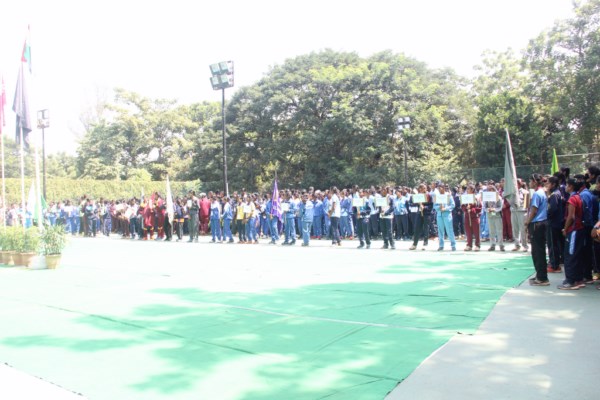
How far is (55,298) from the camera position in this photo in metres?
8.80

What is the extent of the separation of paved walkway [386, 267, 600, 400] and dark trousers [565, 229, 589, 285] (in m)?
1.10

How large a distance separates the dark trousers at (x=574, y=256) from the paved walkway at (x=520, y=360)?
110 cm

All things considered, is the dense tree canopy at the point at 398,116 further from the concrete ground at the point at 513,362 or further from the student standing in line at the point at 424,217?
the concrete ground at the point at 513,362

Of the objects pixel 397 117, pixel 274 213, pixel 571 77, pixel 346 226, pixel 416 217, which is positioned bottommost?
pixel 346 226

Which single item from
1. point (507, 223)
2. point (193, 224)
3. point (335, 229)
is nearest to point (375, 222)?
point (335, 229)

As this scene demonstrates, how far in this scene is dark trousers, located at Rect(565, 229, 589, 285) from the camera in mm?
7953

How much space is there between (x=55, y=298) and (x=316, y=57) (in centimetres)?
3121

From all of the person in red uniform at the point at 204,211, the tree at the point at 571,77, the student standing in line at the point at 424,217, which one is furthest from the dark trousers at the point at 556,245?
the tree at the point at 571,77

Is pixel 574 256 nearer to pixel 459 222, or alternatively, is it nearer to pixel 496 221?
pixel 496 221

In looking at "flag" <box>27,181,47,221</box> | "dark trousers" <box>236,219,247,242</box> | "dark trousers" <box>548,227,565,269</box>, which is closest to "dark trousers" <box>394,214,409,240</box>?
"dark trousers" <box>236,219,247,242</box>

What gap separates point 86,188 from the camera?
123 feet

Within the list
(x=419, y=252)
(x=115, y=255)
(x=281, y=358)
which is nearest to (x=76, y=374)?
(x=281, y=358)

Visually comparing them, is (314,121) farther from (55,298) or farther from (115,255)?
(55,298)

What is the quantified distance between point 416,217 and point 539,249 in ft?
21.5
